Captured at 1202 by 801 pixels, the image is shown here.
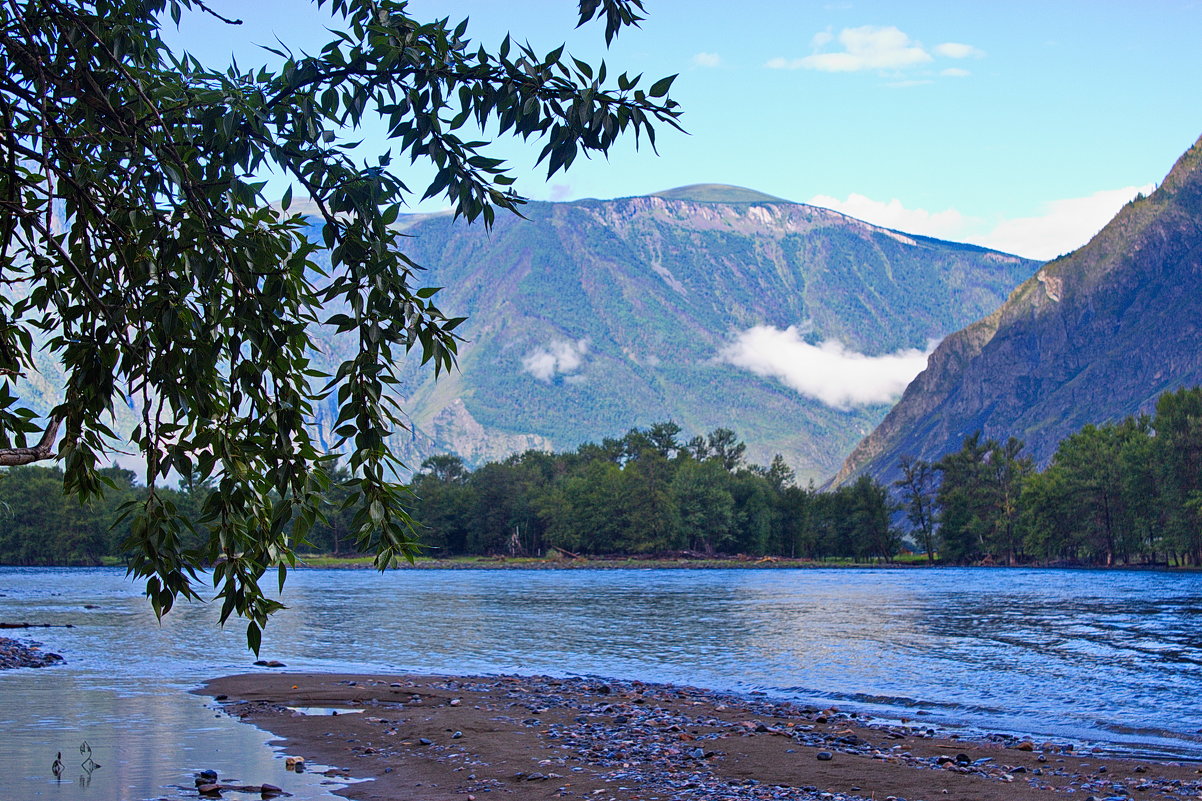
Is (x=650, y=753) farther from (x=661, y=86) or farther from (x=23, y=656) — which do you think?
(x=23, y=656)

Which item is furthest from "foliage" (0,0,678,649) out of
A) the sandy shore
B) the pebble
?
the pebble

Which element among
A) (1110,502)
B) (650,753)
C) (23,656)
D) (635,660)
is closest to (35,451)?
(650,753)

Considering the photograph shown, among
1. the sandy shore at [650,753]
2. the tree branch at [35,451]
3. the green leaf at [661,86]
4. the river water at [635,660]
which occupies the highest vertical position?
the green leaf at [661,86]

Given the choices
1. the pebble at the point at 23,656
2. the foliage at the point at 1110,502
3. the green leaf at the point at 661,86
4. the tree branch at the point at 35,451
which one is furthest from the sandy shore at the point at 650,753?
the foliage at the point at 1110,502

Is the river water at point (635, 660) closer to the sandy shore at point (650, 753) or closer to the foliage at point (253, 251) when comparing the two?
the sandy shore at point (650, 753)

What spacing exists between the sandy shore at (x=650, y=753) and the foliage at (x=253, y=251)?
32.4 ft

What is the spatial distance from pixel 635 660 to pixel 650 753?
2153 cm

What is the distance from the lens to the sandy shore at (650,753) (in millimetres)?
16031

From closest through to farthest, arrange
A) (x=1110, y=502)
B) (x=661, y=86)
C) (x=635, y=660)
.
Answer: (x=661, y=86) < (x=635, y=660) < (x=1110, y=502)

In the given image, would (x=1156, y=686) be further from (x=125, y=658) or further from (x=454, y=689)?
(x=125, y=658)

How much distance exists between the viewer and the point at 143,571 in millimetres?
6555

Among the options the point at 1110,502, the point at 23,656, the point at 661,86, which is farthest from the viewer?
the point at 1110,502

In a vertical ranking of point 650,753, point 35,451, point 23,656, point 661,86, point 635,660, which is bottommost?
point 635,660

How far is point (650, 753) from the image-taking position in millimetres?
18891
